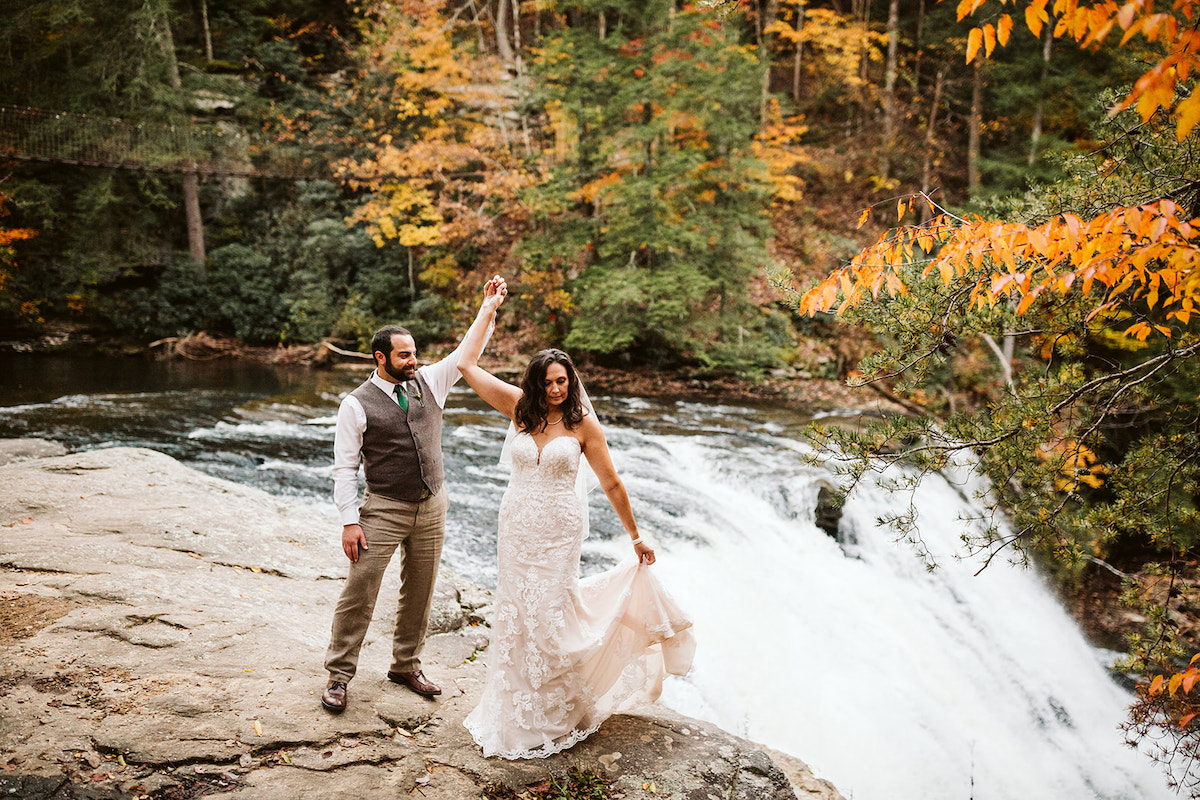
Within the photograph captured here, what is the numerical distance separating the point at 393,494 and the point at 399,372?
24.4 inches

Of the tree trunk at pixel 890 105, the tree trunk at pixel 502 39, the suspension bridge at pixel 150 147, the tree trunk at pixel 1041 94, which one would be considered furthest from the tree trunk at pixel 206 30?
the tree trunk at pixel 1041 94

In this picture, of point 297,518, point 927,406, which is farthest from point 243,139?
point 927,406

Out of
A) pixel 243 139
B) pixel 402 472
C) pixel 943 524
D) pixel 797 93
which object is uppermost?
pixel 797 93

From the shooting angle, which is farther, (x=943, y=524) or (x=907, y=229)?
(x=943, y=524)

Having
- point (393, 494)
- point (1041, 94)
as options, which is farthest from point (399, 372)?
point (1041, 94)

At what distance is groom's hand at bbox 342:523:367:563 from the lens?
11.0 ft

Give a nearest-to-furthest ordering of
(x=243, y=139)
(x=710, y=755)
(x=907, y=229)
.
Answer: (x=907, y=229) → (x=710, y=755) → (x=243, y=139)

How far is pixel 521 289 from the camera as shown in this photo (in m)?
16.2

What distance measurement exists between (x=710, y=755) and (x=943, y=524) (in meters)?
6.34

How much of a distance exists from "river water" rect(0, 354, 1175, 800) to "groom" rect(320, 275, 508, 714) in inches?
101

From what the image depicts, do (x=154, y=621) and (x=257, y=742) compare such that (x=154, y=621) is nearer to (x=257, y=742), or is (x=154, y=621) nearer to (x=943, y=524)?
(x=257, y=742)

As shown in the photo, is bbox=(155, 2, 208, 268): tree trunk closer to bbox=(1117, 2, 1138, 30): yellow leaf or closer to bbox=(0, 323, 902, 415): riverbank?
bbox=(0, 323, 902, 415): riverbank

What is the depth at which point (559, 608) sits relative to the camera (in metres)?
3.46

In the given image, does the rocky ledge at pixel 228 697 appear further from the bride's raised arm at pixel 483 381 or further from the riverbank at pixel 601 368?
the riverbank at pixel 601 368
